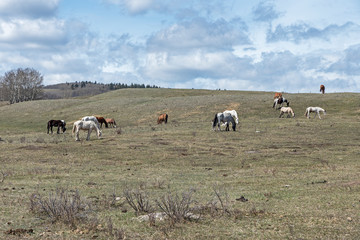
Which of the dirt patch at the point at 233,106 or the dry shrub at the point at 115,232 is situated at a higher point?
the dirt patch at the point at 233,106

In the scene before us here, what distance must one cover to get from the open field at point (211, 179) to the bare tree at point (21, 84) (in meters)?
85.3

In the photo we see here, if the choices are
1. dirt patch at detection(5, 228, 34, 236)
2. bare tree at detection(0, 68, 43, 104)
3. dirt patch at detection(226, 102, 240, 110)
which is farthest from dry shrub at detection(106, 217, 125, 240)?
bare tree at detection(0, 68, 43, 104)

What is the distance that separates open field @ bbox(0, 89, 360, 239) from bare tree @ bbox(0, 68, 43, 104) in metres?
85.3

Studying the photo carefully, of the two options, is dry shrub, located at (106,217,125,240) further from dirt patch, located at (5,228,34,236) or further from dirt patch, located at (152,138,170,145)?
dirt patch, located at (152,138,170,145)

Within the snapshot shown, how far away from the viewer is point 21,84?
113 metres

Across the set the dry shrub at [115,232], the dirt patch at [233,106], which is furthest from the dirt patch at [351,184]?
the dirt patch at [233,106]

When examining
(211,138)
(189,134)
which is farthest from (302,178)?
(189,134)

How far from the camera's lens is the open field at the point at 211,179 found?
8250mm

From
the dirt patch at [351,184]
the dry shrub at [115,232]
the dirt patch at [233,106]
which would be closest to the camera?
the dry shrub at [115,232]

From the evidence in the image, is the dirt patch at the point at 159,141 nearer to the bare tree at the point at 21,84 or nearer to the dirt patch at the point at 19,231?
the dirt patch at the point at 19,231

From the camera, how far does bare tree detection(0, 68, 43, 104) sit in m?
112

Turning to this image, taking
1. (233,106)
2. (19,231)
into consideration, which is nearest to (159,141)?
(19,231)

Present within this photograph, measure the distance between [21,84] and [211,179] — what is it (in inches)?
4255

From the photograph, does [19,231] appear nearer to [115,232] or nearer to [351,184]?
[115,232]
